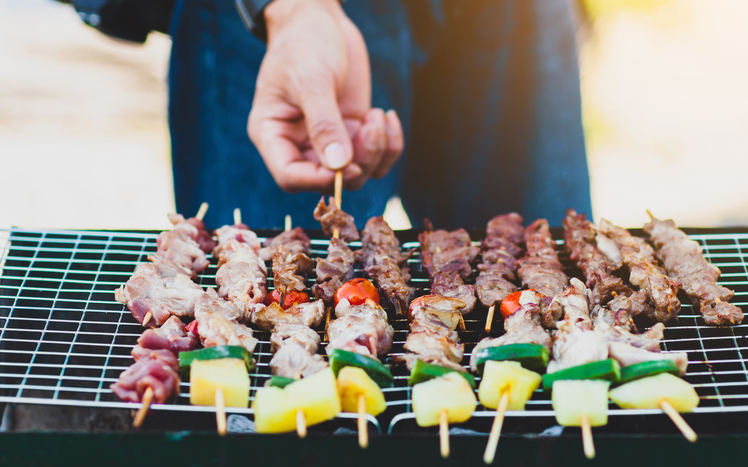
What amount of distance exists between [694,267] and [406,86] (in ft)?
11.8

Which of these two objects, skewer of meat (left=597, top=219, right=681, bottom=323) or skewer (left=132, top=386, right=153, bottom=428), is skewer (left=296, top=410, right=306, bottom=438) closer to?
skewer (left=132, top=386, right=153, bottom=428)

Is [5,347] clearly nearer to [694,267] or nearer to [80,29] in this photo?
[694,267]

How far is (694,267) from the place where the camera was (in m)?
3.71

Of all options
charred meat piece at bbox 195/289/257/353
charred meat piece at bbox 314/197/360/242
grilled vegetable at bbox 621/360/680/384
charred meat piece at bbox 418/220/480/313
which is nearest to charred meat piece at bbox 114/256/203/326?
charred meat piece at bbox 195/289/257/353

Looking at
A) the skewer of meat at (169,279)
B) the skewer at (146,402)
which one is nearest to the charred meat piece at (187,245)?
the skewer of meat at (169,279)

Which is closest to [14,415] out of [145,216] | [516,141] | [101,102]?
[516,141]

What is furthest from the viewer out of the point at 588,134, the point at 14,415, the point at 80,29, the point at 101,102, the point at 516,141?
the point at 80,29

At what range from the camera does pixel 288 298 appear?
3508mm

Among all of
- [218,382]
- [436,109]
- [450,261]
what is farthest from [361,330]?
[436,109]

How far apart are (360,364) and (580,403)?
0.94 meters

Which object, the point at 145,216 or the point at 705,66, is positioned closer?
the point at 145,216

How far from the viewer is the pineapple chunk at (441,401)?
8.01 feet

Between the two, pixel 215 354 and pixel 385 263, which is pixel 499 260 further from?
pixel 215 354

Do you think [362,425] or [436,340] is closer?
[362,425]
